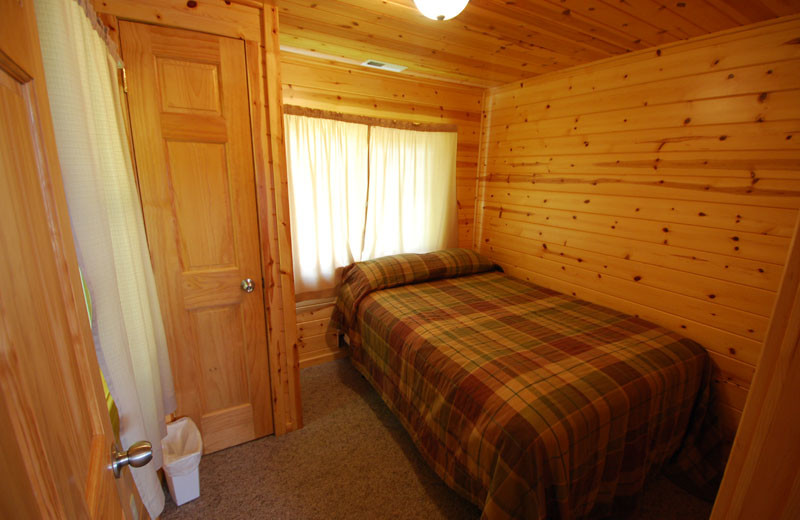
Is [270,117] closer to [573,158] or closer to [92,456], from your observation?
[92,456]

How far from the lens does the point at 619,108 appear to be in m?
2.26

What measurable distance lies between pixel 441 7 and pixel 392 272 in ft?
5.81

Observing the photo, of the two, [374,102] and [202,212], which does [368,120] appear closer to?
[374,102]

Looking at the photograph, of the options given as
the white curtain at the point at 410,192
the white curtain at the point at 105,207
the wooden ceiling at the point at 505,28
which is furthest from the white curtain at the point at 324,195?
the white curtain at the point at 105,207

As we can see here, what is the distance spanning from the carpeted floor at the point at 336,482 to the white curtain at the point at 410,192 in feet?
4.86

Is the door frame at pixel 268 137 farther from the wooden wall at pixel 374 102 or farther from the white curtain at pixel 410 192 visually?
the white curtain at pixel 410 192

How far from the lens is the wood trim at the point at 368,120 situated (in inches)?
96.3

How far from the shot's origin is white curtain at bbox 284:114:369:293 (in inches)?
99.6

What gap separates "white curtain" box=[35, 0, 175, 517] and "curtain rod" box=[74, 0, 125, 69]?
3 centimetres

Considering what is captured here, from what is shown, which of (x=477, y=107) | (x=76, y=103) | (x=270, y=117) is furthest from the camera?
(x=477, y=107)

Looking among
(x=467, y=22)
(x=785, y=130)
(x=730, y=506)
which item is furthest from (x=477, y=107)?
(x=730, y=506)

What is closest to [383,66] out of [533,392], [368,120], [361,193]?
[368,120]

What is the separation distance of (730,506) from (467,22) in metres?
2.13

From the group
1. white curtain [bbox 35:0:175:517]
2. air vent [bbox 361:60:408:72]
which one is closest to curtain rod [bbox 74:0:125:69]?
white curtain [bbox 35:0:175:517]
